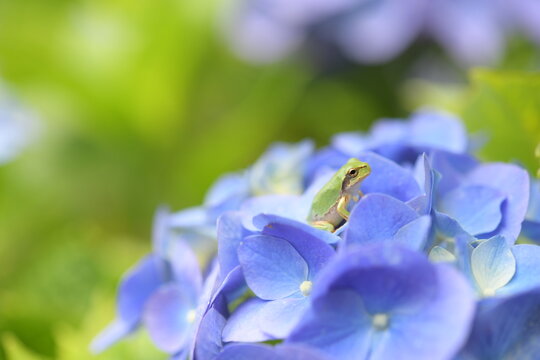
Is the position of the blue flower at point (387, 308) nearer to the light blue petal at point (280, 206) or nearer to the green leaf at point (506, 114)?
the light blue petal at point (280, 206)

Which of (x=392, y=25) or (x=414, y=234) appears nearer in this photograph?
(x=414, y=234)

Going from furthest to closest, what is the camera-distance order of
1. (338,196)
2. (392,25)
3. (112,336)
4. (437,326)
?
(392,25), (112,336), (338,196), (437,326)

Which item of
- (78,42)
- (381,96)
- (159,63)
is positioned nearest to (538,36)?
(381,96)

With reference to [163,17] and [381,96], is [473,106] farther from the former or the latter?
[163,17]

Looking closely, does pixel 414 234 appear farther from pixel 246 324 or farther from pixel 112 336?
pixel 112 336

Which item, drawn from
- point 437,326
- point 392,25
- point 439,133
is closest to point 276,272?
point 437,326

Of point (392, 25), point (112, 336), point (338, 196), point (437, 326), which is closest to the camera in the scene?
point (437, 326)
